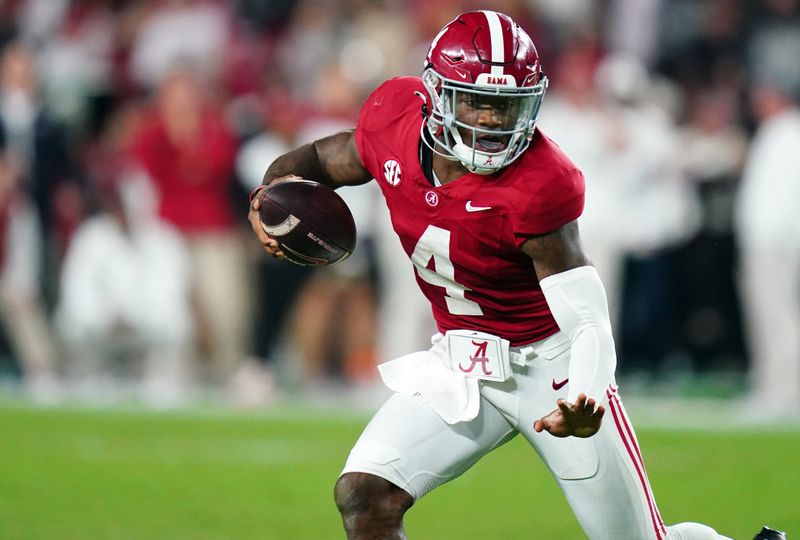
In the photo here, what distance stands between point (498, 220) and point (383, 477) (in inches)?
28.8

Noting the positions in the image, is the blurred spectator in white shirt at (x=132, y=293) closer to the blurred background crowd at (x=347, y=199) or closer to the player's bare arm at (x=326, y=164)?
the blurred background crowd at (x=347, y=199)

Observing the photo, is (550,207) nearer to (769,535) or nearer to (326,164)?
(326,164)

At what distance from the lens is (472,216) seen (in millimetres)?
3637

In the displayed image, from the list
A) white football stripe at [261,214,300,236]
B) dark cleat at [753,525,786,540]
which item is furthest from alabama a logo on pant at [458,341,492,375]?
dark cleat at [753,525,786,540]

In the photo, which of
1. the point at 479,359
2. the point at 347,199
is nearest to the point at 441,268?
the point at 479,359

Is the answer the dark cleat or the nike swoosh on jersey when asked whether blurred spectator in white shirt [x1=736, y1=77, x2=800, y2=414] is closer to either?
the dark cleat

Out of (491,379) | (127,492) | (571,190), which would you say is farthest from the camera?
(127,492)

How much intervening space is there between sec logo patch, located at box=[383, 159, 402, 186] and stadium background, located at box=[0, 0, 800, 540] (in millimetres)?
3950

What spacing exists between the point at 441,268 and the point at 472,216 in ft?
0.71

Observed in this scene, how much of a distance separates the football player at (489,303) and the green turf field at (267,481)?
1698 millimetres

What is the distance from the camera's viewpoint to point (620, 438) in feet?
12.1

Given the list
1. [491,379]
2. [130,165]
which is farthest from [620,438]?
[130,165]

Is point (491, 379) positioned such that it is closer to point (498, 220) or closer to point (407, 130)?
point (498, 220)

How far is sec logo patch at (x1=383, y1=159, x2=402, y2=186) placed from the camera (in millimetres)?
3789
